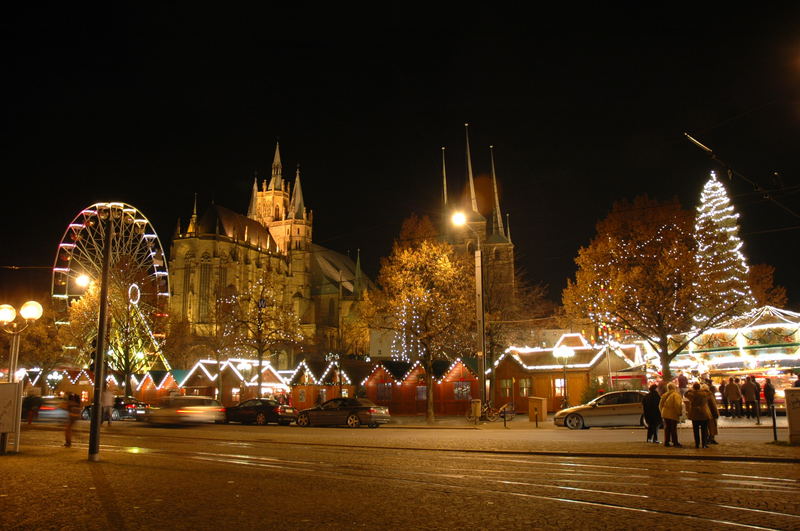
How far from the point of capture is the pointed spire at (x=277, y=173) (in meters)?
135

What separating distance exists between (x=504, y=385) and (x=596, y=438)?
23.0 meters

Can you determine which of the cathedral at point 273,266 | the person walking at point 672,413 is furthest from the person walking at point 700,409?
the cathedral at point 273,266

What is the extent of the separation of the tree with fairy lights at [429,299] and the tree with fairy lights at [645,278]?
19.6 feet

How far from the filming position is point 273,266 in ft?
382

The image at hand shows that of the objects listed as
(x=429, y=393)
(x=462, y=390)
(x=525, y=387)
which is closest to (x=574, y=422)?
(x=429, y=393)

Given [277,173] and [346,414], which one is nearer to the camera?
[346,414]

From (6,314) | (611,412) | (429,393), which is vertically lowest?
(611,412)

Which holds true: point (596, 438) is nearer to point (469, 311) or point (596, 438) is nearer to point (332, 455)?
point (332, 455)

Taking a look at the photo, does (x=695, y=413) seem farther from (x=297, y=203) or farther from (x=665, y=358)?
(x=297, y=203)

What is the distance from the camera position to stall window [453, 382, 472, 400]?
43188 millimetres

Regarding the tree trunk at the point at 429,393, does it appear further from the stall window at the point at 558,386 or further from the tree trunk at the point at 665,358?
the tree trunk at the point at 665,358

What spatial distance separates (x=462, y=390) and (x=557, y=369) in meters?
6.08

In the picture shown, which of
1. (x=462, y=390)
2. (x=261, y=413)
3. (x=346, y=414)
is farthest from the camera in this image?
(x=462, y=390)

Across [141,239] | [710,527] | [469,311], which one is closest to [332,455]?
[710,527]
